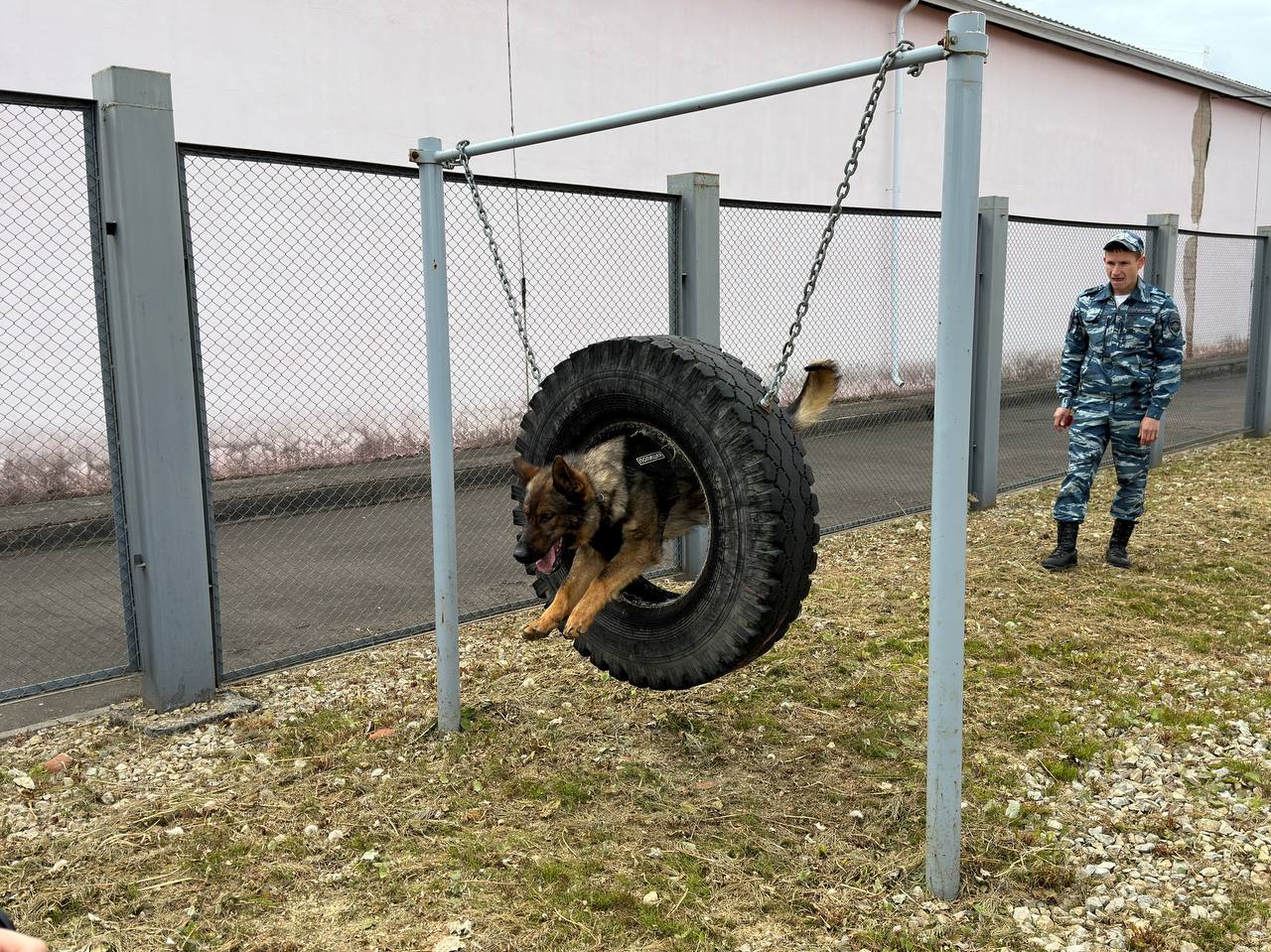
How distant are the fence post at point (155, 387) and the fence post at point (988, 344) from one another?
5545 mm

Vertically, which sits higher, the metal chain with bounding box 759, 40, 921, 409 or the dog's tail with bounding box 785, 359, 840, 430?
the metal chain with bounding box 759, 40, 921, 409

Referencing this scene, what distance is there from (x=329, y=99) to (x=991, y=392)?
601 centimetres

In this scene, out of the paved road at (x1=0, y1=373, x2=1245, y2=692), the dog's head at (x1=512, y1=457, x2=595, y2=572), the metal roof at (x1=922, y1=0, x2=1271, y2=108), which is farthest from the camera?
the metal roof at (x1=922, y1=0, x2=1271, y2=108)

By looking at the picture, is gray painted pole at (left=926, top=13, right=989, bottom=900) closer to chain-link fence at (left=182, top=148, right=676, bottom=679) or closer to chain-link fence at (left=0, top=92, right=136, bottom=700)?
chain-link fence at (left=182, top=148, right=676, bottom=679)

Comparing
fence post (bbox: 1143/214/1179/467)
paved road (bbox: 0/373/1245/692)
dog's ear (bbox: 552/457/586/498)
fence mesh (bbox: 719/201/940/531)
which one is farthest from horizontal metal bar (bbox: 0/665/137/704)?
fence post (bbox: 1143/214/1179/467)

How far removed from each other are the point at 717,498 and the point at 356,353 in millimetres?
6357

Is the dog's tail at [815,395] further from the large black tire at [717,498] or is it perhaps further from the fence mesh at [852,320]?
the fence mesh at [852,320]

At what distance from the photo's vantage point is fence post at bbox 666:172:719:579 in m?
5.70

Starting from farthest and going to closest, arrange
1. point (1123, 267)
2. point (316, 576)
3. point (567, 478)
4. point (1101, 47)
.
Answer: point (1101, 47) → point (316, 576) → point (1123, 267) → point (567, 478)

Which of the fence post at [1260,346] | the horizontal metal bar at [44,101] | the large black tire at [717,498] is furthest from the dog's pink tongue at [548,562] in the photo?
the fence post at [1260,346]

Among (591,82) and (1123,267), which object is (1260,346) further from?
(591,82)

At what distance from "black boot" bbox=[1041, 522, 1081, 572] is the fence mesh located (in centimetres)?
343

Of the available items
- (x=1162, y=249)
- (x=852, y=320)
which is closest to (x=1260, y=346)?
(x=1162, y=249)

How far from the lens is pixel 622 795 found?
3426 mm
